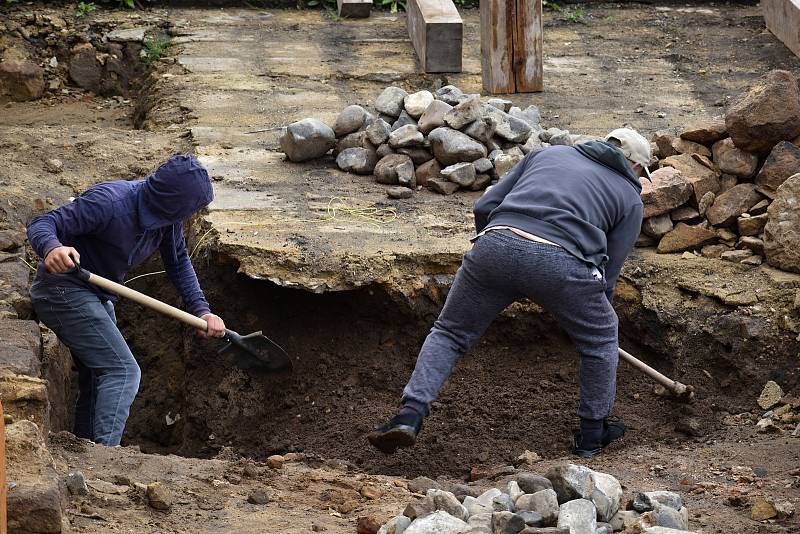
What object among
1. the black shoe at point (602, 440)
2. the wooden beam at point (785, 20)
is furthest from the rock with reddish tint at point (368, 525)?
the wooden beam at point (785, 20)

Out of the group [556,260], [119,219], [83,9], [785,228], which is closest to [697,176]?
[785,228]

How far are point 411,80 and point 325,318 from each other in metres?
3.62

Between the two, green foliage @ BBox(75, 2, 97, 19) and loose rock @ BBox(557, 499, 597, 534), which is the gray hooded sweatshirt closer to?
loose rock @ BBox(557, 499, 597, 534)

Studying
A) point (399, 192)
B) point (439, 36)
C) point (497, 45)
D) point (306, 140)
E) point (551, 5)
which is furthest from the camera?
point (551, 5)

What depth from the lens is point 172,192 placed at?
15.4 feet

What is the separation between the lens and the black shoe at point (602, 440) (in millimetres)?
5215

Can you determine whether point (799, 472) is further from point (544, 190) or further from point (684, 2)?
point (684, 2)

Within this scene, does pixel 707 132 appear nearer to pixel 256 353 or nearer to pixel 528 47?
pixel 528 47

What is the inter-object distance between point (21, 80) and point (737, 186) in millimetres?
6456

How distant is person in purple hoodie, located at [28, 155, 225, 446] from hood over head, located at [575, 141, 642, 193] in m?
1.71

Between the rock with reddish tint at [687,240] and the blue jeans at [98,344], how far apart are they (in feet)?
9.87

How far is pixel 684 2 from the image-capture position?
11.5 meters

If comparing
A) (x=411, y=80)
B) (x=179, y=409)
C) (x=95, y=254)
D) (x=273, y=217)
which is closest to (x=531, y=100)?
(x=411, y=80)

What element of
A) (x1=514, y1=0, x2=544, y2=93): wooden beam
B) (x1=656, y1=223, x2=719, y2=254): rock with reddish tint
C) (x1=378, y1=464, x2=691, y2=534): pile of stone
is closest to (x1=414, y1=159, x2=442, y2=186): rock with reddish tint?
(x1=656, y1=223, x2=719, y2=254): rock with reddish tint
